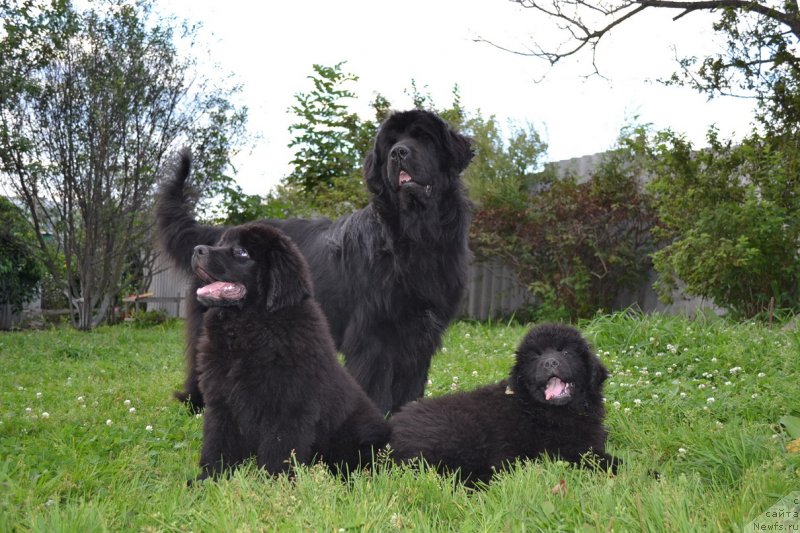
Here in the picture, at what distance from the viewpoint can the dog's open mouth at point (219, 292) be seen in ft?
11.5

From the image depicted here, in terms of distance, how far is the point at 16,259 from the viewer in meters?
15.8

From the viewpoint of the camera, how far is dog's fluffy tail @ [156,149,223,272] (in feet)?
17.0

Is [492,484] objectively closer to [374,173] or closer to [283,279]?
[283,279]

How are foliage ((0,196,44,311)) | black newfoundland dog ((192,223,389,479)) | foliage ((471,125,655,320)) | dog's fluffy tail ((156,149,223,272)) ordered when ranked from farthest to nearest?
foliage ((0,196,44,311))
foliage ((471,125,655,320))
dog's fluffy tail ((156,149,223,272))
black newfoundland dog ((192,223,389,479))

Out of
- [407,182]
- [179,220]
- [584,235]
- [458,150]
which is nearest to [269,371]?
[407,182]

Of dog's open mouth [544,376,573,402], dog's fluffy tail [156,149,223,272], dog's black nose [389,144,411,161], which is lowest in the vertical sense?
dog's open mouth [544,376,573,402]

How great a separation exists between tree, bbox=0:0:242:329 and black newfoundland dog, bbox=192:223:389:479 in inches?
393

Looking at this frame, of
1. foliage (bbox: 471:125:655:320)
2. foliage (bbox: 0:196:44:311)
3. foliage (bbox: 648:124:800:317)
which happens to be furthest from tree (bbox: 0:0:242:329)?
foliage (bbox: 648:124:800:317)

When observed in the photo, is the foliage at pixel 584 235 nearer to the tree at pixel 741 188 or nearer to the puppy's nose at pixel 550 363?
the tree at pixel 741 188

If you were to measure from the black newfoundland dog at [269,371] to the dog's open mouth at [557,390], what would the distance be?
812 mm

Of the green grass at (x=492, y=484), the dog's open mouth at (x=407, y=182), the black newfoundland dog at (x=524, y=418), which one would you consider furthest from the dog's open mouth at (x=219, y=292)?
the dog's open mouth at (x=407, y=182)

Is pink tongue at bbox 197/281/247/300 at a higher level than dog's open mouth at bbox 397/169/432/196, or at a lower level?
lower

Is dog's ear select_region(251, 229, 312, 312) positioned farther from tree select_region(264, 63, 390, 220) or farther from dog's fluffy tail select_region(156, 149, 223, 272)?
tree select_region(264, 63, 390, 220)

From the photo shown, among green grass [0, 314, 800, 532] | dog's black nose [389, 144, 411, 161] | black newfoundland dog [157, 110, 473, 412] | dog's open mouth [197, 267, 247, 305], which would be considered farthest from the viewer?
black newfoundland dog [157, 110, 473, 412]
